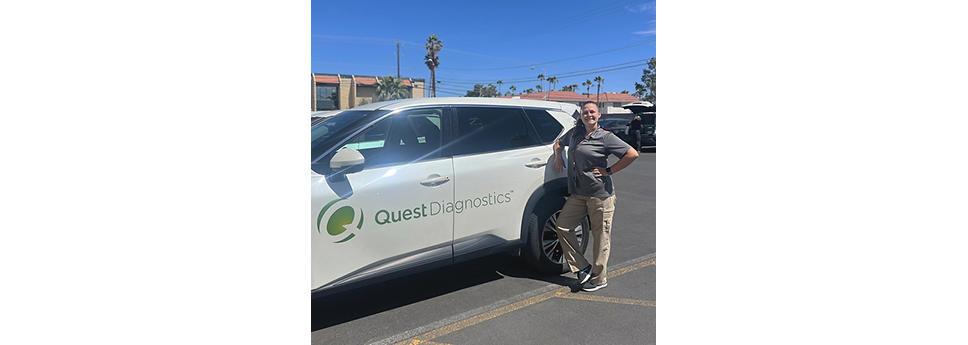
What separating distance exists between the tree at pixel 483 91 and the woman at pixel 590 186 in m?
0.77

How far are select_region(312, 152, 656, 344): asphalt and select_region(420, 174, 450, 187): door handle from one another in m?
0.87

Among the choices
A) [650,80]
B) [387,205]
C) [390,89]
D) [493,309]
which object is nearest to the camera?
[387,205]

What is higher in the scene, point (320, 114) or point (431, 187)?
point (320, 114)

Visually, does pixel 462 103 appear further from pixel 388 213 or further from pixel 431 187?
pixel 388 213

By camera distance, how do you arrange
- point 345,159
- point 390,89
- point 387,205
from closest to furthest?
point 345,159, point 387,205, point 390,89

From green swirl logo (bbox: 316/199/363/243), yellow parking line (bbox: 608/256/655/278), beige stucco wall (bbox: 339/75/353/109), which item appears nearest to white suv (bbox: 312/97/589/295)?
green swirl logo (bbox: 316/199/363/243)

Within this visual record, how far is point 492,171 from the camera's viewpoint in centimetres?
339

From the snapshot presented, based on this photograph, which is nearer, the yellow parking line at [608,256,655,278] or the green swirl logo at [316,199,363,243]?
the green swirl logo at [316,199,363,243]

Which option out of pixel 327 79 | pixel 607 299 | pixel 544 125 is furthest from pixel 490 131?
pixel 607 299

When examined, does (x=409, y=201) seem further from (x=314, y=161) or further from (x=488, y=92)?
(x=488, y=92)

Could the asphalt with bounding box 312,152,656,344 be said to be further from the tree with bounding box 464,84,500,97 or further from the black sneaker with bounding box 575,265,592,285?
the tree with bounding box 464,84,500,97

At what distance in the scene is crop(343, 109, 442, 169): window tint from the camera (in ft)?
9.76

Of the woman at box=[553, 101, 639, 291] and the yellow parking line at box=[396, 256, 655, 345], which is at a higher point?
the woman at box=[553, 101, 639, 291]

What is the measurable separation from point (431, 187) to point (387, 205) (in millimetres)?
329
